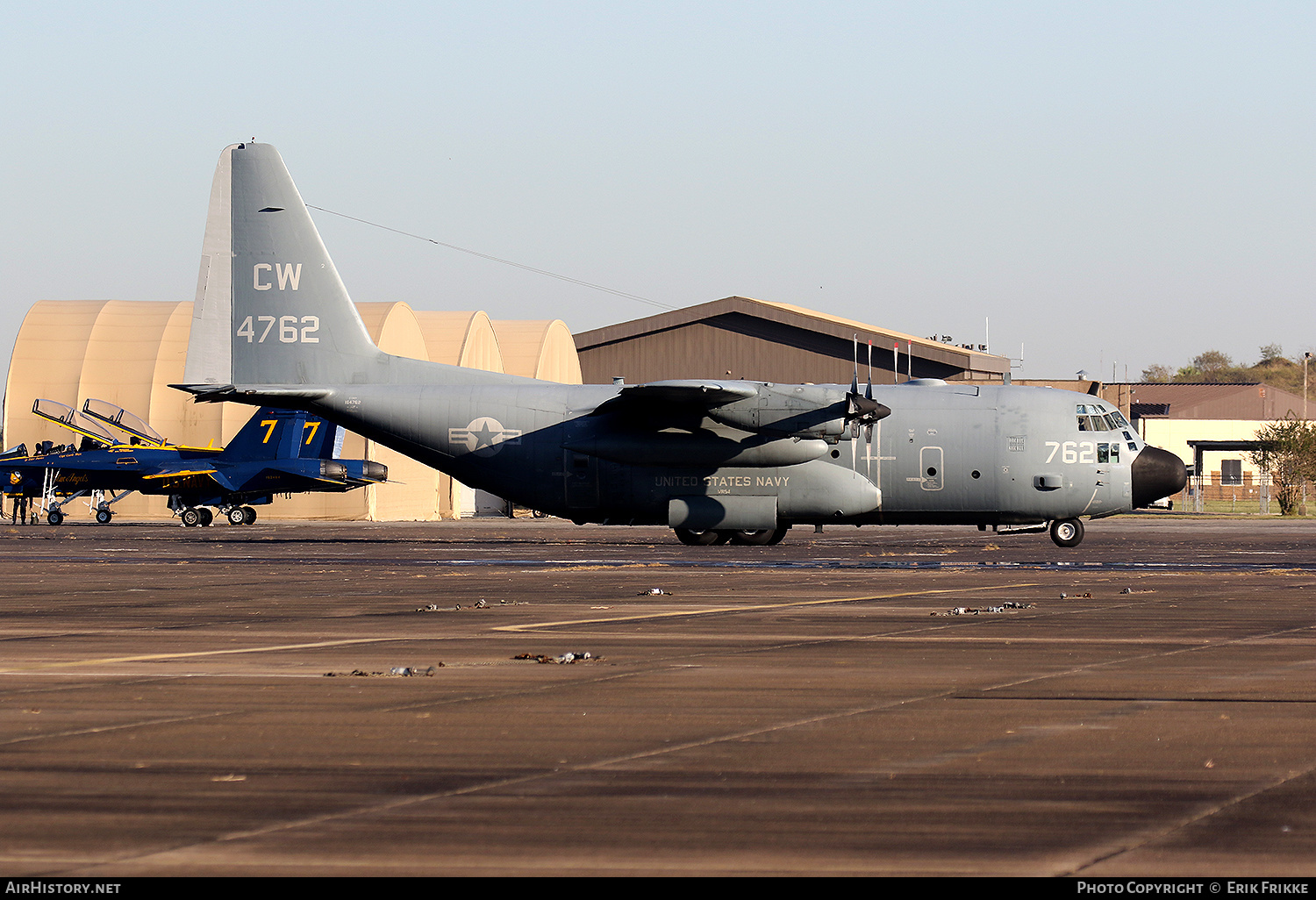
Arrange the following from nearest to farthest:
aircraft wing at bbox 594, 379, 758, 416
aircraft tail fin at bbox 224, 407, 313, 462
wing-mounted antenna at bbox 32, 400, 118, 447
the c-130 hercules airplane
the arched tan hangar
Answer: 1. aircraft wing at bbox 594, 379, 758, 416
2. the c-130 hercules airplane
3. aircraft tail fin at bbox 224, 407, 313, 462
4. wing-mounted antenna at bbox 32, 400, 118, 447
5. the arched tan hangar

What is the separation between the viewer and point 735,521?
35.4 metres

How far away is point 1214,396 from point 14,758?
12612 centimetres

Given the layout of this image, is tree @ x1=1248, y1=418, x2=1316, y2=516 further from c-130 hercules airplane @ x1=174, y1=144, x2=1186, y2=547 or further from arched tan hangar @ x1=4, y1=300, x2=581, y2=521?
c-130 hercules airplane @ x1=174, y1=144, x2=1186, y2=547

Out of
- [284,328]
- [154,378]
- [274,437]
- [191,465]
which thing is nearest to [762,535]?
[284,328]

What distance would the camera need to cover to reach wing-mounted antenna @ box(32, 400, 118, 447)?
55.3 meters

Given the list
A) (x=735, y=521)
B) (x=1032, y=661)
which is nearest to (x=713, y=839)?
(x=1032, y=661)

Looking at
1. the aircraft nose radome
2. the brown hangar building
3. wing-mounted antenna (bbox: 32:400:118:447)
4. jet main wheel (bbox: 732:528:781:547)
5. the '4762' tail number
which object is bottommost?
jet main wheel (bbox: 732:528:781:547)

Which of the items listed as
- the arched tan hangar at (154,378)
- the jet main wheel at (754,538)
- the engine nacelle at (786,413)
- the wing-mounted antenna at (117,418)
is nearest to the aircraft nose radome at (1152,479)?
the engine nacelle at (786,413)

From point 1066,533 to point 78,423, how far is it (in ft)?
131

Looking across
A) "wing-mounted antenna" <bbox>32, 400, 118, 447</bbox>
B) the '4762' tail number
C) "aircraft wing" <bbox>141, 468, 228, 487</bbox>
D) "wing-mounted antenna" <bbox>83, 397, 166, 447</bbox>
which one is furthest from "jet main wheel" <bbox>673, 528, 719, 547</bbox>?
"wing-mounted antenna" <bbox>32, 400, 118, 447</bbox>

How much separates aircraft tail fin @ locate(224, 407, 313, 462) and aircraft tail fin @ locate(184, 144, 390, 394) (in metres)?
14.7

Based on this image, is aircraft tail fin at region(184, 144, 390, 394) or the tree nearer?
aircraft tail fin at region(184, 144, 390, 394)

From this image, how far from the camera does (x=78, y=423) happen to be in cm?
5616

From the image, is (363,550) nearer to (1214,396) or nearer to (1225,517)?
(1225,517)
